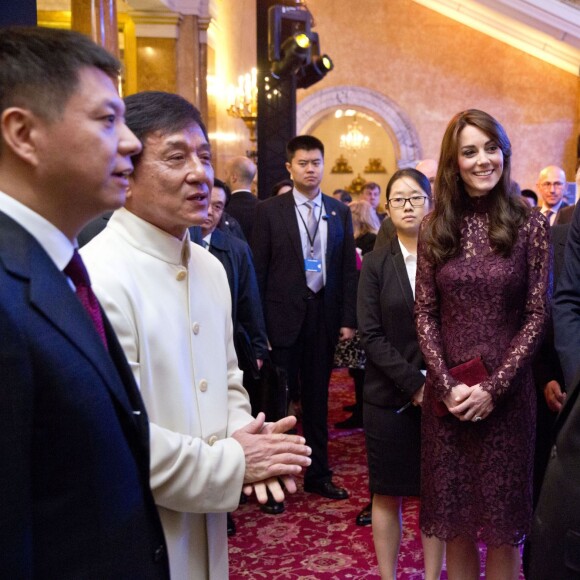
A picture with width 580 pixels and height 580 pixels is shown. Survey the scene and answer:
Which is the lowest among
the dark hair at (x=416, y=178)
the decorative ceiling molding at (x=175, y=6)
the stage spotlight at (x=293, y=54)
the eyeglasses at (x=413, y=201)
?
the eyeglasses at (x=413, y=201)

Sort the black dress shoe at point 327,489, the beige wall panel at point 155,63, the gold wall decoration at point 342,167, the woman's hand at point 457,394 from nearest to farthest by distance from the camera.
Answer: the woman's hand at point 457,394, the black dress shoe at point 327,489, the beige wall panel at point 155,63, the gold wall decoration at point 342,167

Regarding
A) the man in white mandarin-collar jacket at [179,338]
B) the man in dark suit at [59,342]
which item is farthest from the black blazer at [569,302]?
the man in dark suit at [59,342]

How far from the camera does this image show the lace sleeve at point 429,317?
2.39 metres

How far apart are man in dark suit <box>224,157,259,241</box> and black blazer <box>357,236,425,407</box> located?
2.24m

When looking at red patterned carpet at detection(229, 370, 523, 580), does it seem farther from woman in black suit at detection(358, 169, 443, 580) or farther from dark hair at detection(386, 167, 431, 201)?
dark hair at detection(386, 167, 431, 201)

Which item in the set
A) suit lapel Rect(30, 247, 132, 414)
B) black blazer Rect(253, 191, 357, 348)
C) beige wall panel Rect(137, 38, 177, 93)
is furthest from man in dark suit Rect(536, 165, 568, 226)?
suit lapel Rect(30, 247, 132, 414)

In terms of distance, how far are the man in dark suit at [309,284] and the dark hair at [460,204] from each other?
5.46 ft

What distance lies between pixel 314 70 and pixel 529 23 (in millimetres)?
7285

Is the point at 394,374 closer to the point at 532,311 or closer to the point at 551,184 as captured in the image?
the point at 532,311

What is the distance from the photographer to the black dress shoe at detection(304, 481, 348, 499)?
406 centimetres

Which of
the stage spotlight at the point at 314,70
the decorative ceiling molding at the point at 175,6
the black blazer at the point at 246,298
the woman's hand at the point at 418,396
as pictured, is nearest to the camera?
the woman's hand at the point at 418,396

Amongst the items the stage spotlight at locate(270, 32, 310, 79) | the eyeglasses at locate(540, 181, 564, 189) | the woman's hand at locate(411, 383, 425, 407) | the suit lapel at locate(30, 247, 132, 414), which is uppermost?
the stage spotlight at locate(270, 32, 310, 79)

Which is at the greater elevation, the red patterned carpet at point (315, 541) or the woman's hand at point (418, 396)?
the woman's hand at point (418, 396)

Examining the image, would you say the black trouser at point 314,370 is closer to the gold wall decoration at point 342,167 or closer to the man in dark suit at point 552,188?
the man in dark suit at point 552,188
